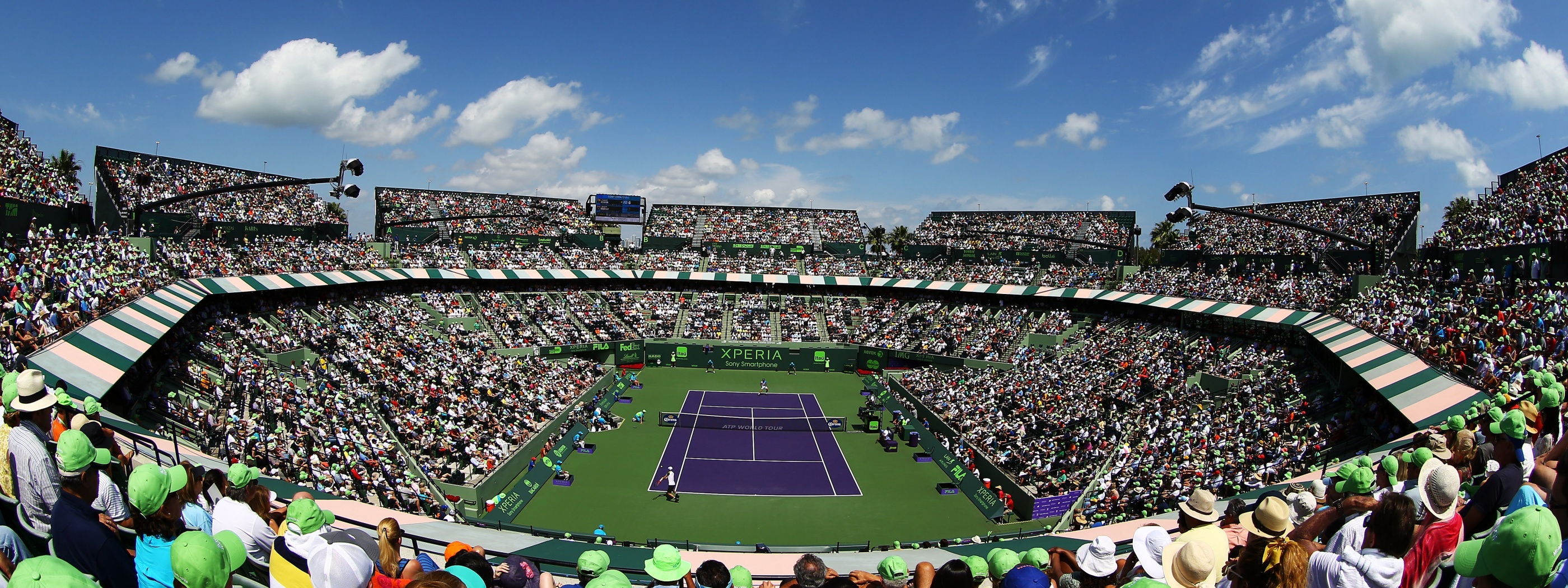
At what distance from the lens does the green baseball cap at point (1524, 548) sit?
9.70 ft

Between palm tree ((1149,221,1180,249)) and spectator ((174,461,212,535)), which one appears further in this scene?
palm tree ((1149,221,1180,249))

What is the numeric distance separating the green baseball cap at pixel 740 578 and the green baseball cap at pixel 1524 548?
4805mm

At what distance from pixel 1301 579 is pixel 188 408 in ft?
81.3

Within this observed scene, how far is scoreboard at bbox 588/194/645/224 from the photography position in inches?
2675

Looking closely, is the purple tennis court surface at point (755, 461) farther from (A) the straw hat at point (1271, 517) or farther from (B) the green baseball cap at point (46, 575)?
(B) the green baseball cap at point (46, 575)

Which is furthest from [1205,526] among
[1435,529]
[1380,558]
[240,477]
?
[240,477]

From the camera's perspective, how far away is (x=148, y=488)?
4.17 m

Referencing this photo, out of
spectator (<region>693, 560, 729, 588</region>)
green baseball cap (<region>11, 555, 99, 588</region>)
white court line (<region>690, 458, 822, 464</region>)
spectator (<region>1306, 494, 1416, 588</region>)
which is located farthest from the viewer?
white court line (<region>690, 458, 822, 464</region>)

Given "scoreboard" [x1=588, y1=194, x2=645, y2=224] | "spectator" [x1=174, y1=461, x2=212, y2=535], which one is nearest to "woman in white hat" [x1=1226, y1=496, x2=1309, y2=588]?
"spectator" [x1=174, y1=461, x2=212, y2=535]

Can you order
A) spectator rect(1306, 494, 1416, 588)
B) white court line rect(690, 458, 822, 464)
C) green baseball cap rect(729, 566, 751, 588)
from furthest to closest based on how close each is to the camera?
1. white court line rect(690, 458, 822, 464)
2. green baseball cap rect(729, 566, 751, 588)
3. spectator rect(1306, 494, 1416, 588)

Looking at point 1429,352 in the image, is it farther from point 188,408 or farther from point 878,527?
point 188,408

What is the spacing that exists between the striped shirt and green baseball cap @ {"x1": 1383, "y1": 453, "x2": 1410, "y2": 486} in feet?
39.5

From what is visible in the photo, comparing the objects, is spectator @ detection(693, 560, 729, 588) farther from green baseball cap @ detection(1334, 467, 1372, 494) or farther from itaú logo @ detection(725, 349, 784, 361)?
itaú logo @ detection(725, 349, 784, 361)

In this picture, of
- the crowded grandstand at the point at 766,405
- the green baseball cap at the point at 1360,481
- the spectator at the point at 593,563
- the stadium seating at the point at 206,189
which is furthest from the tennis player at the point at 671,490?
the stadium seating at the point at 206,189
